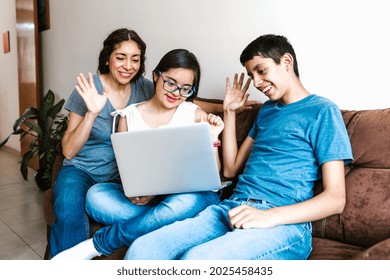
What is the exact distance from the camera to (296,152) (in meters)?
1.20

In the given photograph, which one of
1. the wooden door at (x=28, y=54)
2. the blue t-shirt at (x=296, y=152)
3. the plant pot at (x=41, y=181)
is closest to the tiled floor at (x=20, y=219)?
the plant pot at (x=41, y=181)

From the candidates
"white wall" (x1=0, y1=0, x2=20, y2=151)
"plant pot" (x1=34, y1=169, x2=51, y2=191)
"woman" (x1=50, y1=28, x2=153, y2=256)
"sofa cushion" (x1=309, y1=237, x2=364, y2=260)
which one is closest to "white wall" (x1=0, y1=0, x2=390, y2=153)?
"woman" (x1=50, y1=28, x2=153, y2=256)

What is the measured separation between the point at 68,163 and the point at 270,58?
0.94m

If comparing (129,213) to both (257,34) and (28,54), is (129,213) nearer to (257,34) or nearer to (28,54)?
(257,34)

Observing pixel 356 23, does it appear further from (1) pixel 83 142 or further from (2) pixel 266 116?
(1) pixel 83 142

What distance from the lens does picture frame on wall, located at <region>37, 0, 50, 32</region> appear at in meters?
3.53

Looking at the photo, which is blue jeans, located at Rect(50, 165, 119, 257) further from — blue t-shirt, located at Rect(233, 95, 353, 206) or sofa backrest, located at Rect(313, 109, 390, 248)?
sofa backrest, located at Rect(313, 109, 390, 248)

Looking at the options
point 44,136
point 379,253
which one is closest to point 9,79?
point 44,136

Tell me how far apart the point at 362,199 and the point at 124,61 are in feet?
3.53

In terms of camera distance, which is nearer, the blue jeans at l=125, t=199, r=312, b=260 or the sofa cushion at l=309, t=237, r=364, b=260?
the blue jeans at l=125, t=199, r=312, b=260

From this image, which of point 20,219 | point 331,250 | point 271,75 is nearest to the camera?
point 331,250

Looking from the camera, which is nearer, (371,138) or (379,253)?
(379,253)

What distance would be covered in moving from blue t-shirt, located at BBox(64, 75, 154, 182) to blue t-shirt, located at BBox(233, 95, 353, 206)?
1.98 ft

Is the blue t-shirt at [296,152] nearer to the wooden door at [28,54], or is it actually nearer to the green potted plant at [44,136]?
the green potted plant at [44,136]
